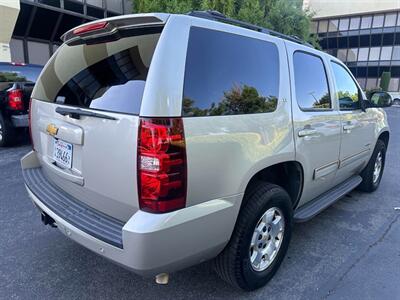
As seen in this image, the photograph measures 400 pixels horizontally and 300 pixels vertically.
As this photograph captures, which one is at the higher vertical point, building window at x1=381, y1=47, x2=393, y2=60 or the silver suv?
building window at x1=381, y1=47, x2=393, y2=60

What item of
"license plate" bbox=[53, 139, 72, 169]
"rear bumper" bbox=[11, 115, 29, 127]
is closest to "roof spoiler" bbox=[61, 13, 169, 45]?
"license plate" bbox=[53, 139, 72, 169]

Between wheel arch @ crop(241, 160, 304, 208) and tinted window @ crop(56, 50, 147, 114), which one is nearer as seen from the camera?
tinted window @ crop(56, 50, 147, 114)

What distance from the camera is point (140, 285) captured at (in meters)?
2.59

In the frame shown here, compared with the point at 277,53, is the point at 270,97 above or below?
below

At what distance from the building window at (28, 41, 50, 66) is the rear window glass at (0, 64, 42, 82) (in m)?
6.59

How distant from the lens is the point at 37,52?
44.1ft

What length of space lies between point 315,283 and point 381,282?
0.57m

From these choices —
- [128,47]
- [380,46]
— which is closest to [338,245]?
[128,47]

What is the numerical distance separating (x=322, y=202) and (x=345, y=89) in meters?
1.38

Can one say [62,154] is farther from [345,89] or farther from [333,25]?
[333,25]

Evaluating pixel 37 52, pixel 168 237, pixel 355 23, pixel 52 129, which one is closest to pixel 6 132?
pixel 52 129

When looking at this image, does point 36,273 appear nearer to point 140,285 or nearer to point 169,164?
point 140,285

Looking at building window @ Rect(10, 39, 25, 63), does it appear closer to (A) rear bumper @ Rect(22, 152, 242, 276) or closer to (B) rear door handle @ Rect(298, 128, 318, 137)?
(A) rear bumper @ Rect(22, 152, 242, 276)

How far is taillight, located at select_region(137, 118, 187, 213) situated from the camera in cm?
177
